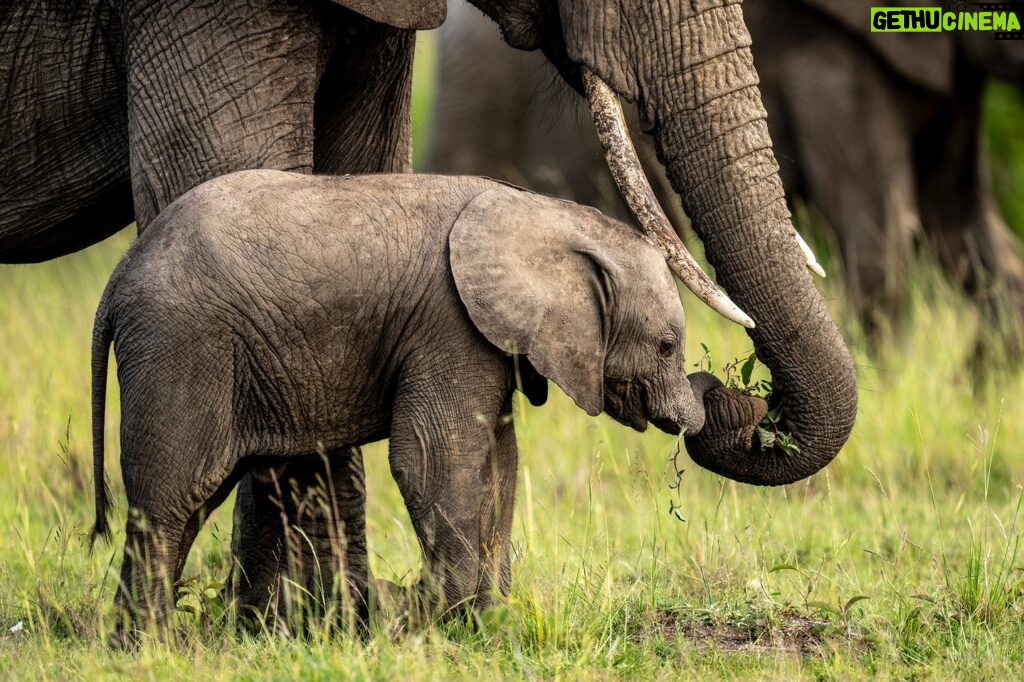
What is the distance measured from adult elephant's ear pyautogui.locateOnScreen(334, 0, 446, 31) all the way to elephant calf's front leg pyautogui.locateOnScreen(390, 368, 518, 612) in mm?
1080

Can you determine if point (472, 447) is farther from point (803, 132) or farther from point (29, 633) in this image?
point (803, 132)

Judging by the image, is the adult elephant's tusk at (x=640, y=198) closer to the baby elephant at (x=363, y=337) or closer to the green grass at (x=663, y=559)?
the baby elephant at (x=363, y=337)

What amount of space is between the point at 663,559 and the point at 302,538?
125 centimetres

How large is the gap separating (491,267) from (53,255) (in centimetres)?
179

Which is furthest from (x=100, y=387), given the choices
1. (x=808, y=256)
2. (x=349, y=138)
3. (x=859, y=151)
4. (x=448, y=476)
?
(x=859, y=151)

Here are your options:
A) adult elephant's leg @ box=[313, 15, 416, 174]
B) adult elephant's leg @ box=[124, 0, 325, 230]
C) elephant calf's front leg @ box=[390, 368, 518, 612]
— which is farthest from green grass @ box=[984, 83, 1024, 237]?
elephant calf's front leg @ box=[390, 368, 518, 612]

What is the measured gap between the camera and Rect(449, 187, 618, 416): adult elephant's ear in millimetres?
4727

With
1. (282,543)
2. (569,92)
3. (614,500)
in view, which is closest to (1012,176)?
(614,500)

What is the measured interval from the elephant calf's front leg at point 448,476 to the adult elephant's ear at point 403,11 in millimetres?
1080

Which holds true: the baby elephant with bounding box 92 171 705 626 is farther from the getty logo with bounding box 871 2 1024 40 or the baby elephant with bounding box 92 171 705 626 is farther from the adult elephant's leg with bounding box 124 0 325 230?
the getty logo with bounding box 871 2 1024 40

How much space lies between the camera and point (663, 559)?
5.93m

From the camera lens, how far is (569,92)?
581 cm

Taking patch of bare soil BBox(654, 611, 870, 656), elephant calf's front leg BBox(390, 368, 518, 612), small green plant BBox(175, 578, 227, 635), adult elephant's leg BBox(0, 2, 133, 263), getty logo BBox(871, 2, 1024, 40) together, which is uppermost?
getty logo BBox(871, 2, 1024, 40)

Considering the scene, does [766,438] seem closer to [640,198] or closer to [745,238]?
[745,238]
